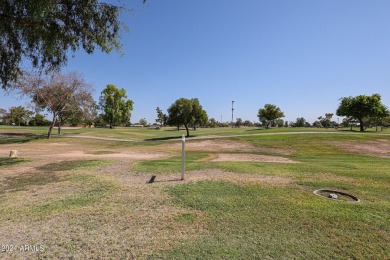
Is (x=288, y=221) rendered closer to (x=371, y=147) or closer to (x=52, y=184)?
(x=52, y=184)

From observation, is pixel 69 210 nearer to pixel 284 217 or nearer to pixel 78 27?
pixel 284 217

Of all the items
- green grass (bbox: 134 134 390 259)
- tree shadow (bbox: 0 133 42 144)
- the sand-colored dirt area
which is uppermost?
green grass (bbox: 134 134 390 259)

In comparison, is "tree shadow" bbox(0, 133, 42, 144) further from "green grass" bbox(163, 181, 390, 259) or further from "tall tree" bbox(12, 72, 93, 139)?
"green grass" bbox(163, 181, 390, 259)

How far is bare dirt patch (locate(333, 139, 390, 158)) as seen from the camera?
59.9 ft

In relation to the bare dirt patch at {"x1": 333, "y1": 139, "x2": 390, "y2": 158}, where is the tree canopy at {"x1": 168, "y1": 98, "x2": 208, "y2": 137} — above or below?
above

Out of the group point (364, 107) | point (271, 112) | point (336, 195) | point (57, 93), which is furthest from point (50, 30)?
point (364, 107)

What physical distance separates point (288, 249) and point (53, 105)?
1147 inches

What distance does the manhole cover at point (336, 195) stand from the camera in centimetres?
575

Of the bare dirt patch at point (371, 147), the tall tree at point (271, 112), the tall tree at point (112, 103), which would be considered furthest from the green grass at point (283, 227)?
the tall tree at point (112, 103)

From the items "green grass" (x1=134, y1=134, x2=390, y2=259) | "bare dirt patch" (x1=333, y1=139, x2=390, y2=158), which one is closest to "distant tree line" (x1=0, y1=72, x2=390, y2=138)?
"green grass" (x1=134, y1=134, x2=390, y2=259)

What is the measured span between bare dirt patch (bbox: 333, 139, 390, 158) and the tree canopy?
18.7 meters

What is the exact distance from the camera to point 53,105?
25.8 m

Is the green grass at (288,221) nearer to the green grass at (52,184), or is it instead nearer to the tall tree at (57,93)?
the green grass at (52,184)

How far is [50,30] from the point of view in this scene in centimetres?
722
